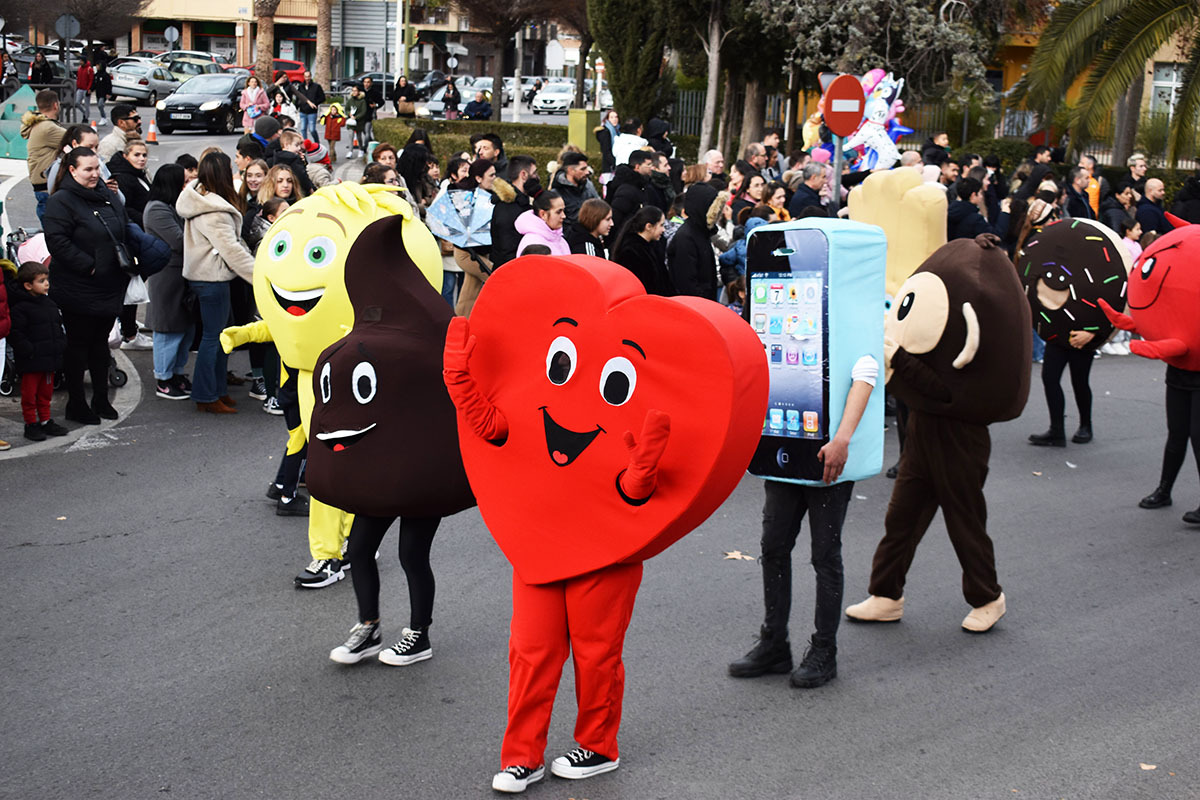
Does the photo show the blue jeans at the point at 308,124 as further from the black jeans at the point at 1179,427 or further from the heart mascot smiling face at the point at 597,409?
the heart mascot smiling face at the point at 597,409

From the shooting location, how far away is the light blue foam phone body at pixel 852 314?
524 cm

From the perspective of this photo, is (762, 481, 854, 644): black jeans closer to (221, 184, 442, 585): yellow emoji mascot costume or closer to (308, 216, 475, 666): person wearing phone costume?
(308, 216, 475, 666): person wearing phone costume

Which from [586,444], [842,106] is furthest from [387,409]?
[842,106]

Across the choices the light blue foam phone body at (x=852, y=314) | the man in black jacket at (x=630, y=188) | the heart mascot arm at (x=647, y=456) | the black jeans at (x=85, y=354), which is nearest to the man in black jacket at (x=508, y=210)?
the man in black jacket at (x=630, y=188)

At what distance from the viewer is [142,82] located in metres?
40.5

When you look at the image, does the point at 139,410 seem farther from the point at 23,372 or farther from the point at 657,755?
the point at 657,755

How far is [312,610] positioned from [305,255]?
1.74 m

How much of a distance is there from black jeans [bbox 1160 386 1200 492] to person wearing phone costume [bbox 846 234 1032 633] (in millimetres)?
2816

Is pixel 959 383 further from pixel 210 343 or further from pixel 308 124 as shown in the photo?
pixel 308 124

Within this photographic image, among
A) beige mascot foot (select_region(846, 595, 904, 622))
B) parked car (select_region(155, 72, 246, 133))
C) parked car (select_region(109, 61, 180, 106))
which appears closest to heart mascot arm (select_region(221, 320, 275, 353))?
beige mascot foot (select_region(846, 595, 904, 622))

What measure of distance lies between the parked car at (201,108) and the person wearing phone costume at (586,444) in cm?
2976

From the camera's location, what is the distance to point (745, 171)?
43.5ft

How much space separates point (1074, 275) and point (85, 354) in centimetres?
719

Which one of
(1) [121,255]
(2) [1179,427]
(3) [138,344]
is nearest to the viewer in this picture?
(2) [1179,427]
